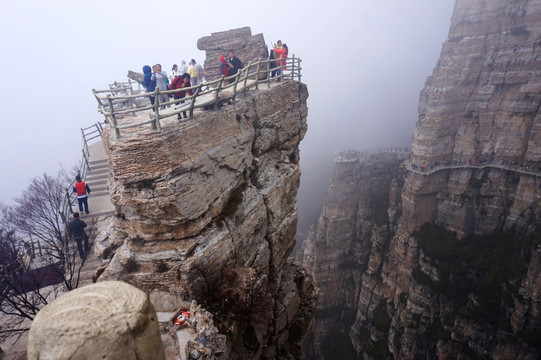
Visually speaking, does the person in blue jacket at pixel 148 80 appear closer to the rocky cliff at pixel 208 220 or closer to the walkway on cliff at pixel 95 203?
the rocky cliff at pixel 208 220

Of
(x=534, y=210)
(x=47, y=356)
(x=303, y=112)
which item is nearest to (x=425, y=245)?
(x=534, y=210)

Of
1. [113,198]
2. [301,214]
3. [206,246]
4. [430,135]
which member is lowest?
[301,214]

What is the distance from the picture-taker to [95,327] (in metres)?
3.94

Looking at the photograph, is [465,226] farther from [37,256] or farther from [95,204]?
[37,256]

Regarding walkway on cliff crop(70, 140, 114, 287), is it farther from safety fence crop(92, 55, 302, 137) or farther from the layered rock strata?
the layered rock strata

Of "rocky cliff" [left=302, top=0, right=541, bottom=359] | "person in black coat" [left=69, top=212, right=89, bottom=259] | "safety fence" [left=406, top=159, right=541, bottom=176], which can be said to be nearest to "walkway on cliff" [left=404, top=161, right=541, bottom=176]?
"safety fence" [left=406, top=159, right=541, bottom=176]

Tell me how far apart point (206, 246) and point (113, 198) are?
307cm

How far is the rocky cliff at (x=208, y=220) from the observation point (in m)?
8.24

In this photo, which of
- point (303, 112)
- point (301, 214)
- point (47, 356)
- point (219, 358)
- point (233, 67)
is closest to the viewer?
point (47, 356)

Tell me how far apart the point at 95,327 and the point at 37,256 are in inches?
701

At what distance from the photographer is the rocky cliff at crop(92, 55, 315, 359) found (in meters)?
8.24

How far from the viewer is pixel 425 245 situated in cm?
4156

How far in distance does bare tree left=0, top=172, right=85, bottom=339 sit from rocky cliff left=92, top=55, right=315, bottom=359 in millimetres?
4237

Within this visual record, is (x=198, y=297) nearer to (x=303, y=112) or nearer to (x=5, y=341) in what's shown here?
(x=5, y=341)
